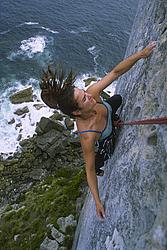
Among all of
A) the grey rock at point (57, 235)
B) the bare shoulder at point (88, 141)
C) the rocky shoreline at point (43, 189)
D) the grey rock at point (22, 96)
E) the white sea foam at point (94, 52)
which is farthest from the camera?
the white sea foam at point (94, 52)

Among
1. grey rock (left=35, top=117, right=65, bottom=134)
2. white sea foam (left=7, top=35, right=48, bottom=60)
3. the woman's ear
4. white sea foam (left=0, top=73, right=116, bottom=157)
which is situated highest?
white sea foam (left=7, top=35, right=48, bottom=60)

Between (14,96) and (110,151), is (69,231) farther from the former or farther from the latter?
(14,96)

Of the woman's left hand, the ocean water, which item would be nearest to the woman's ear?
the woman's left hand

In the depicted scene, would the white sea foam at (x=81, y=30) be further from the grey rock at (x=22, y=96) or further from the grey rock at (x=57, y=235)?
the grey rock at (x=57, y=235)

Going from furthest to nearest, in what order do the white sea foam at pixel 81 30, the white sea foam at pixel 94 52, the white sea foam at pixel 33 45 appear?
1. the white sea foam at pixel 81 30
2. the white sea foam at pixel 94 52
3. the white sea foam at pixel 33 45

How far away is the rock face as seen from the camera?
175 inches

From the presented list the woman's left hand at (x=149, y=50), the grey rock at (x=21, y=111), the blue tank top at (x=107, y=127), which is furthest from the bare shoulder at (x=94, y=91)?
the grey rock at (x=21, y=111)

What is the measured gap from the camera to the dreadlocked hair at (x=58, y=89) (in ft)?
19.3

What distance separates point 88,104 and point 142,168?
1843 millimetres

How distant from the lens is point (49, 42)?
41.2 m

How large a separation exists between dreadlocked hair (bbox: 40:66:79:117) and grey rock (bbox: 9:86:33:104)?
28.3 metres

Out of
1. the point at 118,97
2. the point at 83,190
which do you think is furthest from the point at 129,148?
the point at 83,190

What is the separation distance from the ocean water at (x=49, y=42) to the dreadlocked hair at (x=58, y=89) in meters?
24.4

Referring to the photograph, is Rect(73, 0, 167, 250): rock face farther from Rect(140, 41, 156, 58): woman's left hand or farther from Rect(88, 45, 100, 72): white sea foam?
Rect(88, 45, 100, 72): white sea foam
